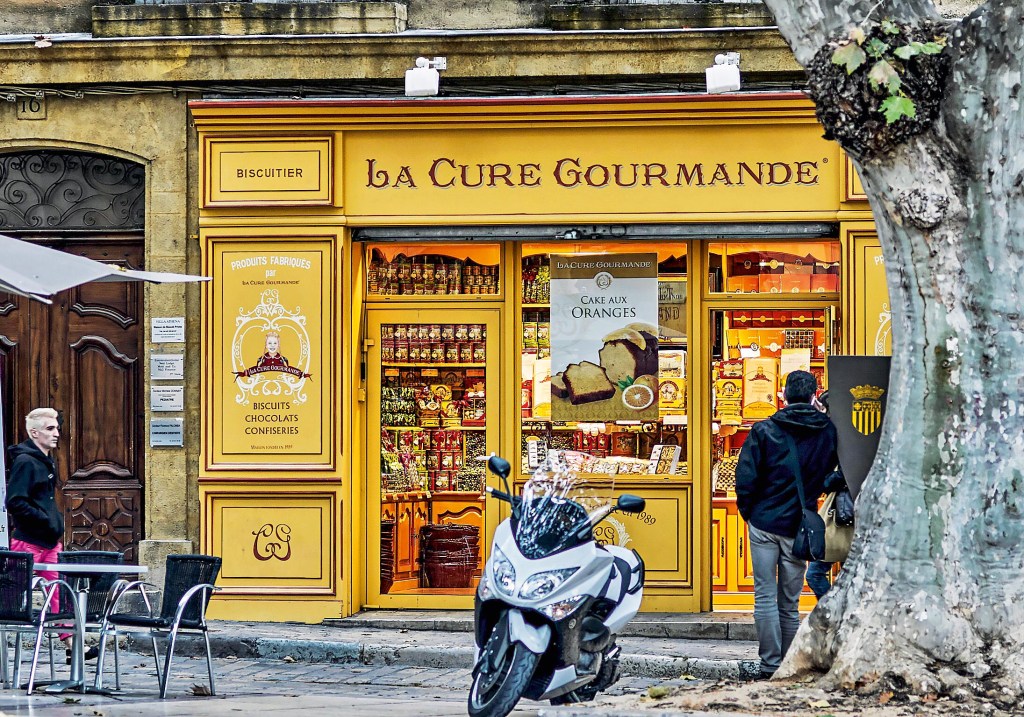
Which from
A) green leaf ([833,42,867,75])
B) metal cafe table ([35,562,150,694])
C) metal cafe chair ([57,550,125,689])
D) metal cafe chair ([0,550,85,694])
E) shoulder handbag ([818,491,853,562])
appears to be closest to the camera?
green leaf ([833,42,867,75])

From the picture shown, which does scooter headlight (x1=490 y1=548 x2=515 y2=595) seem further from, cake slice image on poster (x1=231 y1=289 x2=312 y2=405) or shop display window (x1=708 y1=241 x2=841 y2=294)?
shop display window (x1=708 y1=241 x2=841 y2=294)

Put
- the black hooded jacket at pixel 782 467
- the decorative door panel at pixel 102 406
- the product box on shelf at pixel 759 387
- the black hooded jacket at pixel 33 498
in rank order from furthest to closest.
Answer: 1. the decorative door panel at pixel 102 406
2. the product box on shelf at pixel 759 387
3. the black hooded jacket at pixel 33 498
4. the black hooded jacket at pixel 782 467

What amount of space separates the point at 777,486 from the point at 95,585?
4.22 metres

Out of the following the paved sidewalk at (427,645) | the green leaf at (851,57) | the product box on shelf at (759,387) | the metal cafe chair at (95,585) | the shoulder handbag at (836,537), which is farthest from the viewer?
the product box on shelf at (759,387)

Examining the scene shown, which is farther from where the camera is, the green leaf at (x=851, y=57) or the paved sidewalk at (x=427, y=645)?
the paved sidewalk at (x=427, y=645)

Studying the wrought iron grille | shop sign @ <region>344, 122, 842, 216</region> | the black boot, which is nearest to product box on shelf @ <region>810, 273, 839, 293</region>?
shop sign @ <region>344, 122, 842, 216</region>

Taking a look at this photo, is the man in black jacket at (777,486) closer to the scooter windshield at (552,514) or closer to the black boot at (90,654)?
the scooter windshield at (552,514)

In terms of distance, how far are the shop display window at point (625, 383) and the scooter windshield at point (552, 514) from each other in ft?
14.6

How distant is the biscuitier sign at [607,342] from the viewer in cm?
1241

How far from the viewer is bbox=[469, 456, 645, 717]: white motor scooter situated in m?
7.27

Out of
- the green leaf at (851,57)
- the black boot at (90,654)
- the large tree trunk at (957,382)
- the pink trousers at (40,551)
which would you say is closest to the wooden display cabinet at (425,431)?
the black boot at (90,654)

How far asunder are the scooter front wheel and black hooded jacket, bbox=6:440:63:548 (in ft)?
13.8

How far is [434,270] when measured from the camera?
12.6 metres

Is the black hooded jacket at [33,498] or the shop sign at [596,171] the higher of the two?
the shop sign at [596,171]
